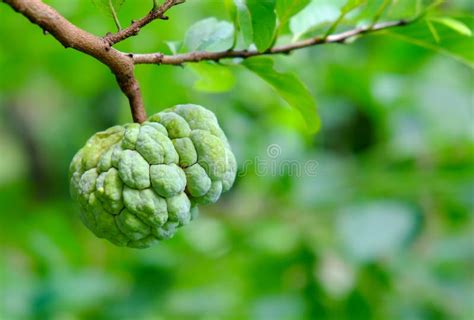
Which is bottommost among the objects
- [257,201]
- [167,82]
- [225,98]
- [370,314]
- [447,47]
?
[370,314]

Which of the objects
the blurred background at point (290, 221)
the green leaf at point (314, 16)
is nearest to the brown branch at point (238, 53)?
the green leaf at point (314, 16)

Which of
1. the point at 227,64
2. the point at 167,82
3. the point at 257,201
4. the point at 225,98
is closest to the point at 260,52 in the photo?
the point at 227,64

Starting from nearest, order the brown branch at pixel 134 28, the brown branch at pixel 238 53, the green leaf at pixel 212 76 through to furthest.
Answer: the brown branch at pixel 134 28 → the brown branch at pixel 238 53 → the green leaf at pixel 212 76

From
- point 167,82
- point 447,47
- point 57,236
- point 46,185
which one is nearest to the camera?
point 447,47

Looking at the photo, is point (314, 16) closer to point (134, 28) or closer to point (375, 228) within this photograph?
point (134, 28)

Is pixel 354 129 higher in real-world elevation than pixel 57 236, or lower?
lower

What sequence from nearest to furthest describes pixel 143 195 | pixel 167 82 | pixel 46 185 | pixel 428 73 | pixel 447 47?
pixel 143 195, pixel 447 47, pixel 167 82, pixel 428 73, pixel 46 185

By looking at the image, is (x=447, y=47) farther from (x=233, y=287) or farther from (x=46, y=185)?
(x=46, y=185)

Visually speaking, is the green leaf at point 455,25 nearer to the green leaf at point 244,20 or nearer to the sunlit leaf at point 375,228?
the green leaf at point 244,20
